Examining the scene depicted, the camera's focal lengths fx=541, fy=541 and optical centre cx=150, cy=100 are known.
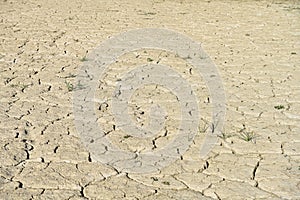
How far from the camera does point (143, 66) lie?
18.4ft

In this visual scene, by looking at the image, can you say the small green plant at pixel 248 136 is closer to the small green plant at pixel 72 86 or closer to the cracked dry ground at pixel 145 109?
the cracked dry ground at pixel 145 109

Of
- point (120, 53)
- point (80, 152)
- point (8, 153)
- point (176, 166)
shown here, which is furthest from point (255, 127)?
point (120, 53)

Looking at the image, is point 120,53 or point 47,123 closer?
point 47,123

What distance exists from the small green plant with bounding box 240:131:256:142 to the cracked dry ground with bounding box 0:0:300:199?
13 mm

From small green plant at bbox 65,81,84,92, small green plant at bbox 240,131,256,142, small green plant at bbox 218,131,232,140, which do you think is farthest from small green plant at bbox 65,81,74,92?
small green plant at bbox 240,131,256,142

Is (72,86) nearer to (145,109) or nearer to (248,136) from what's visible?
(145,109)

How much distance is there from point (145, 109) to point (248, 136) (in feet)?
3.11

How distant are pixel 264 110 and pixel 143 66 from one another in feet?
5.34

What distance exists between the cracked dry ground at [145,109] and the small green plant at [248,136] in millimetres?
13

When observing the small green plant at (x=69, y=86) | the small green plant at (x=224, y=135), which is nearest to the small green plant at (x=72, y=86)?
the small green plant at (x=69, y=86)

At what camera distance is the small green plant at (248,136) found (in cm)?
381

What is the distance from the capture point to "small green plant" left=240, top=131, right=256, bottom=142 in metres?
3.81

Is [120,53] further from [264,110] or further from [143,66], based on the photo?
[264,110]

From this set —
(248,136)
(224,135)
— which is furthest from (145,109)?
(248,136)
